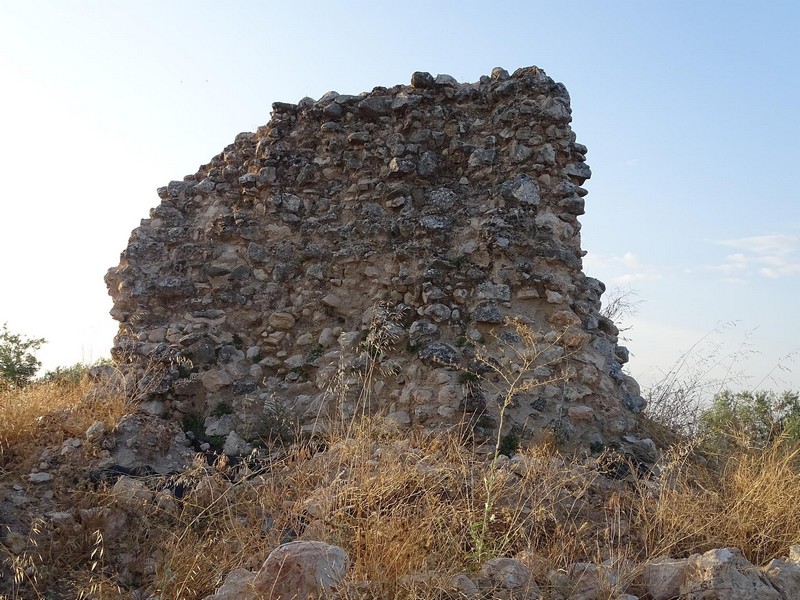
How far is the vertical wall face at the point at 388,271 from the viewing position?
17.0 feet

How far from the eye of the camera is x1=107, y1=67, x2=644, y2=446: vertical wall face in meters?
5.17

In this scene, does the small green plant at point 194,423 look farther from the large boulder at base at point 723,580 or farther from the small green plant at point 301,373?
the large boulder at base at point 723,580

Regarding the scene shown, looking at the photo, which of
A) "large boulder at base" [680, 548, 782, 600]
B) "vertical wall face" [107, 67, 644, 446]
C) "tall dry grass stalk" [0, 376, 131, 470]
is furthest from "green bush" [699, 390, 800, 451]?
"tall dry grass stalk" [0, 376, 131, 470]

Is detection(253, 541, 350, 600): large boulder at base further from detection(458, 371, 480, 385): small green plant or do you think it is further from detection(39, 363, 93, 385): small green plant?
detection(39, 363, 93, 385): small green plant

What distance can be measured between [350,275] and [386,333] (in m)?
0.80

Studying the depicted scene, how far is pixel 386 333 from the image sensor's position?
536cm

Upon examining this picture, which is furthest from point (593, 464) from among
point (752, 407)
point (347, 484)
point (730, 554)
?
point (752, 407)

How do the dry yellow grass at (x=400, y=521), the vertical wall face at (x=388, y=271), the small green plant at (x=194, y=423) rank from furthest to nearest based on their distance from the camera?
1. the small green plant at (x=194, y=423)
2. the vertical wall face at (x=388, y=271)
3. the dry yellow grass at (x=400, y=521)

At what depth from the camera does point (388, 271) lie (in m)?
5.79

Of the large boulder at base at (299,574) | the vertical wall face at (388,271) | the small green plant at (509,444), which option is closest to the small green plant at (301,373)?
the vertical wall face at (388,271)

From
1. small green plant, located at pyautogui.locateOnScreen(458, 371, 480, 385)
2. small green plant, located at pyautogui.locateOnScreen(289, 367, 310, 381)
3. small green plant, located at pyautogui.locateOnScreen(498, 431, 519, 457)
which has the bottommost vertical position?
small green plant, located at pyautogui.locateOnScreen(498, 431, 519, 457)

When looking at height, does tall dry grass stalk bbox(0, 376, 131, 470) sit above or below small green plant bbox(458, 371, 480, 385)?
below

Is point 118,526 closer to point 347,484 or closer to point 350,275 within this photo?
point 347,484

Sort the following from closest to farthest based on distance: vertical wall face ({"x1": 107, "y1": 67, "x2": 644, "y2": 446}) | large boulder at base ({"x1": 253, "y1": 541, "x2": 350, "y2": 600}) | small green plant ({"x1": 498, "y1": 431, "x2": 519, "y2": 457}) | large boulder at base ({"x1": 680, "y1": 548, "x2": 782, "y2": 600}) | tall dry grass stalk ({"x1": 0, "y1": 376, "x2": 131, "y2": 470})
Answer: large boulder at base ({"x1": 253, "y1": 541, "x2": 350, "y2": 600}), large boulder at base ({"x1": 680, "y1": 548, "x2": 782, "y2": 600}), tall dry grass stalk ({"x1": 0, "y1": 376, "x2": 131, "y2": 470}), small green plant ({"x1": 498, "y1": 431, "x2": 519, "y2": 457}), vertical wall face ({"x1": 107, "y1": 67, "x2": 644, "y2": 446})
